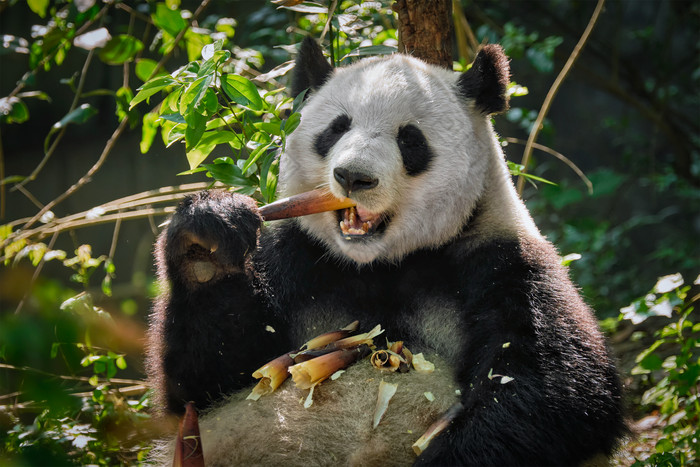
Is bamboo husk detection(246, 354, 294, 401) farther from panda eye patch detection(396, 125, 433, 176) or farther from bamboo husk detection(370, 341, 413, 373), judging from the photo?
panda eye patch detection(396, 125, 433, 176)

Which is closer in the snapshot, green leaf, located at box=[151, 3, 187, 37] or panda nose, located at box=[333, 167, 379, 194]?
panda nose, located at box=[333, 167, 379, 194]

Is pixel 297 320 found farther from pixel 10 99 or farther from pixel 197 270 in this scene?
pixel 10 99

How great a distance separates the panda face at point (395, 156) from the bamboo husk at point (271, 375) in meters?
0.58

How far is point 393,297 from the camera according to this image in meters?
3.29

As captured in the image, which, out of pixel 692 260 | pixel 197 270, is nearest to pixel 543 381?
pixel 197 270

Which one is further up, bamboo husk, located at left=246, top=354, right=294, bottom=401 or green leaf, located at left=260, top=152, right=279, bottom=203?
green leaf, located at left=260, top=152, right=279, bottom=203

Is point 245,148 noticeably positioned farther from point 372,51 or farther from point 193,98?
point 372,51

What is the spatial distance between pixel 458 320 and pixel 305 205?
2.91ft

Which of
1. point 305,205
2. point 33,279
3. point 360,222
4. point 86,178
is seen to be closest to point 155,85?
point 305,205

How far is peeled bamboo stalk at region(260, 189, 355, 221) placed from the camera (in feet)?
9.90

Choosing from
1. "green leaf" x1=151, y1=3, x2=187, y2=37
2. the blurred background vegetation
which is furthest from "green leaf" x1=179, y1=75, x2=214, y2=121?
"green leaf" x1=151, y1=3, x2=187, y2=37

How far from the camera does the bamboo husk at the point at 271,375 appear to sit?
3.09 meters

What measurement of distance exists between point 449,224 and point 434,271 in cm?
24

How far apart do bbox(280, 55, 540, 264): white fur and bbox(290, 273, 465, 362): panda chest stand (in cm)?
16
